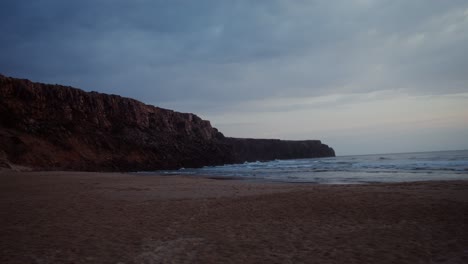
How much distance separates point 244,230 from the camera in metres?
6.57

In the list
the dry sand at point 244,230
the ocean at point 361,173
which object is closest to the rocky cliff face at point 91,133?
the ocean at point 361,173

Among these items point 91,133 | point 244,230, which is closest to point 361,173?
point 244,230

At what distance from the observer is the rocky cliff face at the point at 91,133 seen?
38344 millimetres

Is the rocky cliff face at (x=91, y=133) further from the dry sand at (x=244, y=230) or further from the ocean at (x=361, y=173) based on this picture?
the dry sand at (x=244, y=230)

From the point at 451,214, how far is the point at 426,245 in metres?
2.94

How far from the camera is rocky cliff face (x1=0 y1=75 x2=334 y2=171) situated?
126 feet

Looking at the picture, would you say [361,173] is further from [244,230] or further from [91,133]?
[91,133]

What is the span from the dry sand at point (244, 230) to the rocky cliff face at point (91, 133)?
31869 mm

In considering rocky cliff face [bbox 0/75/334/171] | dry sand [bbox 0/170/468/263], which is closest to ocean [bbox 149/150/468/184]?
dry sand [bbox 0/170/468/263]

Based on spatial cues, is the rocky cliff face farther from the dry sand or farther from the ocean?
the dry sand

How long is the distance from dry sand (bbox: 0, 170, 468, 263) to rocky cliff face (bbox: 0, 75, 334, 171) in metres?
31.9

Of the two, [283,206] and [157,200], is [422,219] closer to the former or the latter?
[283,206]

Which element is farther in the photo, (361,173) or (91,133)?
(91,133)

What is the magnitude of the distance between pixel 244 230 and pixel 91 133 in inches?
1813
